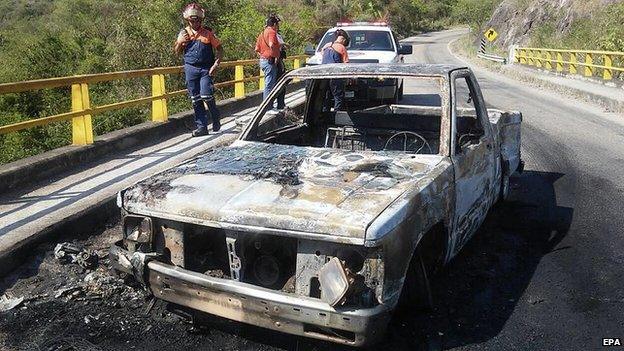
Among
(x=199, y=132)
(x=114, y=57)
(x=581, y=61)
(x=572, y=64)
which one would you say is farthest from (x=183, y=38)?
(x=581, y=61)

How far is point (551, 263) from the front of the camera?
4555 mm

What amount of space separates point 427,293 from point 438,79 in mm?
1705

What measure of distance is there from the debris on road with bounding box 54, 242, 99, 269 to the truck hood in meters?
1.11

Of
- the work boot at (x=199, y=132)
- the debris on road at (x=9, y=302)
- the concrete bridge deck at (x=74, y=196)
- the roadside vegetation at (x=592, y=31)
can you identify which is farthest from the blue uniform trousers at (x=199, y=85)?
the roadside vegetation at (x=592, y=31)

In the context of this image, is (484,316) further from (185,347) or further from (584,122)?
(584,122)

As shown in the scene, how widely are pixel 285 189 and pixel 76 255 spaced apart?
2.09 metres

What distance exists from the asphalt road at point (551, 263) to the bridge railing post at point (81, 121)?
5.14 m

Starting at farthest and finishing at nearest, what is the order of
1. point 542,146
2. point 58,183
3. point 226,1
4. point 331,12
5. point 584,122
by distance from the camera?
point 331,12 → point 226,1 → point 584,122 → point 542,146 → point 58,183

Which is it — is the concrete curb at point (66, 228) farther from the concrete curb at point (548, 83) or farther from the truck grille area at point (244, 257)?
the concrete curb at point (548, 83)

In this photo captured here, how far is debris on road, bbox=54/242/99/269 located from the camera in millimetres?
4460

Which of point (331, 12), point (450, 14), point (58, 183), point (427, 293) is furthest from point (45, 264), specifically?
point (450, 14)

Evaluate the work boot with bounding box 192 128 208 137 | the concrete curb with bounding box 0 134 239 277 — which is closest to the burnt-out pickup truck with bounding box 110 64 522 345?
the concrete curb with bounding box 0 134 239 277

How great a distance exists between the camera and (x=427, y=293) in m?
3.50

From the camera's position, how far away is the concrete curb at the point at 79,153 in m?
6.20
